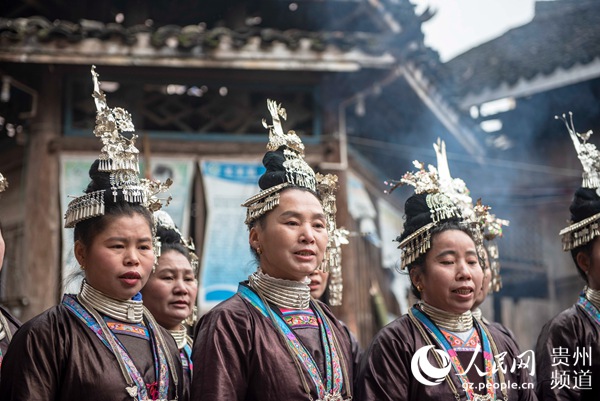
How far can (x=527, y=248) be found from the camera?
48.8 feet

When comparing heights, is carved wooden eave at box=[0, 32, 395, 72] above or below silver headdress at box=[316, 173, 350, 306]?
above

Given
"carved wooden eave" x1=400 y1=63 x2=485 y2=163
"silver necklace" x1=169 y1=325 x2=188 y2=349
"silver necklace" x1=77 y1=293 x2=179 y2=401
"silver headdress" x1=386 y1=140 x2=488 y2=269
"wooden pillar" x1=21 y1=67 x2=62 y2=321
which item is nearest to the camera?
"silver necklace" x1=77 y1=293 x2=179 y2=401

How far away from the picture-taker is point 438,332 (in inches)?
220

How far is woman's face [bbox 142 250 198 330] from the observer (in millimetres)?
6316

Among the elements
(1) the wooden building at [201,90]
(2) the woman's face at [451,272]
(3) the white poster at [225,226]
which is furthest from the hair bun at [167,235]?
(3) the white poster at [225,226]

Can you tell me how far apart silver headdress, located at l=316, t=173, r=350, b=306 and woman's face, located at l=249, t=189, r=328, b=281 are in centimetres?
43

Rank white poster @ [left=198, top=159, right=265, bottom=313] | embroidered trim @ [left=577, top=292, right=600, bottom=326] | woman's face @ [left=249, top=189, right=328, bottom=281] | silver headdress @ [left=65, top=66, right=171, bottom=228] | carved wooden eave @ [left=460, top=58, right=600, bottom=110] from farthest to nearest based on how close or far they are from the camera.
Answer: carved wooden eave @ [left=460, top=58, right=600, bottom=110] < white poster @ [left=198, top=159, right=265, bottom=313] < embroidered trim @ [left=577, top=292, right=600, bottom=326] < woman's face @ [left=249, top=189, right=328, bottom=281] < silver headdress @ [left=65, top=66, right=171, bottom=228]

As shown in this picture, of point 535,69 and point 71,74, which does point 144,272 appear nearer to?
point 71,74

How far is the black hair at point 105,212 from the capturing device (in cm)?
489

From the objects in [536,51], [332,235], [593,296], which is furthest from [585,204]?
[536,51]

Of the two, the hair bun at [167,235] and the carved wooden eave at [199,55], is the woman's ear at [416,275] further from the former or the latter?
the carved wooden eave at [199,55]

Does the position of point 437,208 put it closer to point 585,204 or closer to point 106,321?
point 585,204

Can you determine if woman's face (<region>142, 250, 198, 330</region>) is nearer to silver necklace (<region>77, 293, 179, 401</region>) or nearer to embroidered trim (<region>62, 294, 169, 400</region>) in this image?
silver necklace (<region>77, 293, 179, 401</region>)
